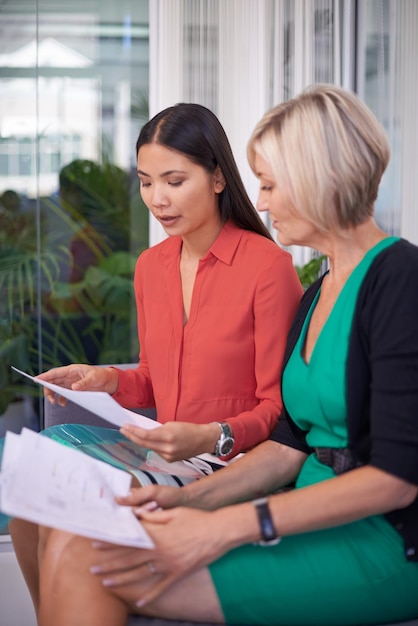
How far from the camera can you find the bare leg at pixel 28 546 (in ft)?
5.93

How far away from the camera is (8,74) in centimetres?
385

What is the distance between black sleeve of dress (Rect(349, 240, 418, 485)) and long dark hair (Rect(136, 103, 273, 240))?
675 mm

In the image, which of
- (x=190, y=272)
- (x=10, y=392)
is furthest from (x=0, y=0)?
(x=190, y=272)

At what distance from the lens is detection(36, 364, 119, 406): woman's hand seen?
2031mm

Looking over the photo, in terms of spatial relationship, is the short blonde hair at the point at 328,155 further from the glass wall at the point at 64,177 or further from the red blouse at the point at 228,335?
the glass wall at the point at 64,177

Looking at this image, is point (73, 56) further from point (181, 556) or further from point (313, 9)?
point (181, 556)

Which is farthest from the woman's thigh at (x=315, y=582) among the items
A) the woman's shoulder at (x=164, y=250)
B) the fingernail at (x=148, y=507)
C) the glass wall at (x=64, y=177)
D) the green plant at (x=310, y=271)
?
the glass wall at (x=64, y=177)

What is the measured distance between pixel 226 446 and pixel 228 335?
29cm

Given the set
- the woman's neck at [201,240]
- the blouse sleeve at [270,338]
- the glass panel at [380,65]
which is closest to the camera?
the blouse sleeve at [270,338]

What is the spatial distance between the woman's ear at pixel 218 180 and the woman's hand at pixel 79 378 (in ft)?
1.69

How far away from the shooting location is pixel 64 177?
3975mm

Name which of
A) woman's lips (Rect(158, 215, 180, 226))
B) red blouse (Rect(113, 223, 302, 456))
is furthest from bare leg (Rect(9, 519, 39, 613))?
woman's lips (Rect(158, 215, 180, 226))

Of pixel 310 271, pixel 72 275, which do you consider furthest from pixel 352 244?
pixel 72 275

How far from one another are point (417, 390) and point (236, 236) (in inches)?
31.7
